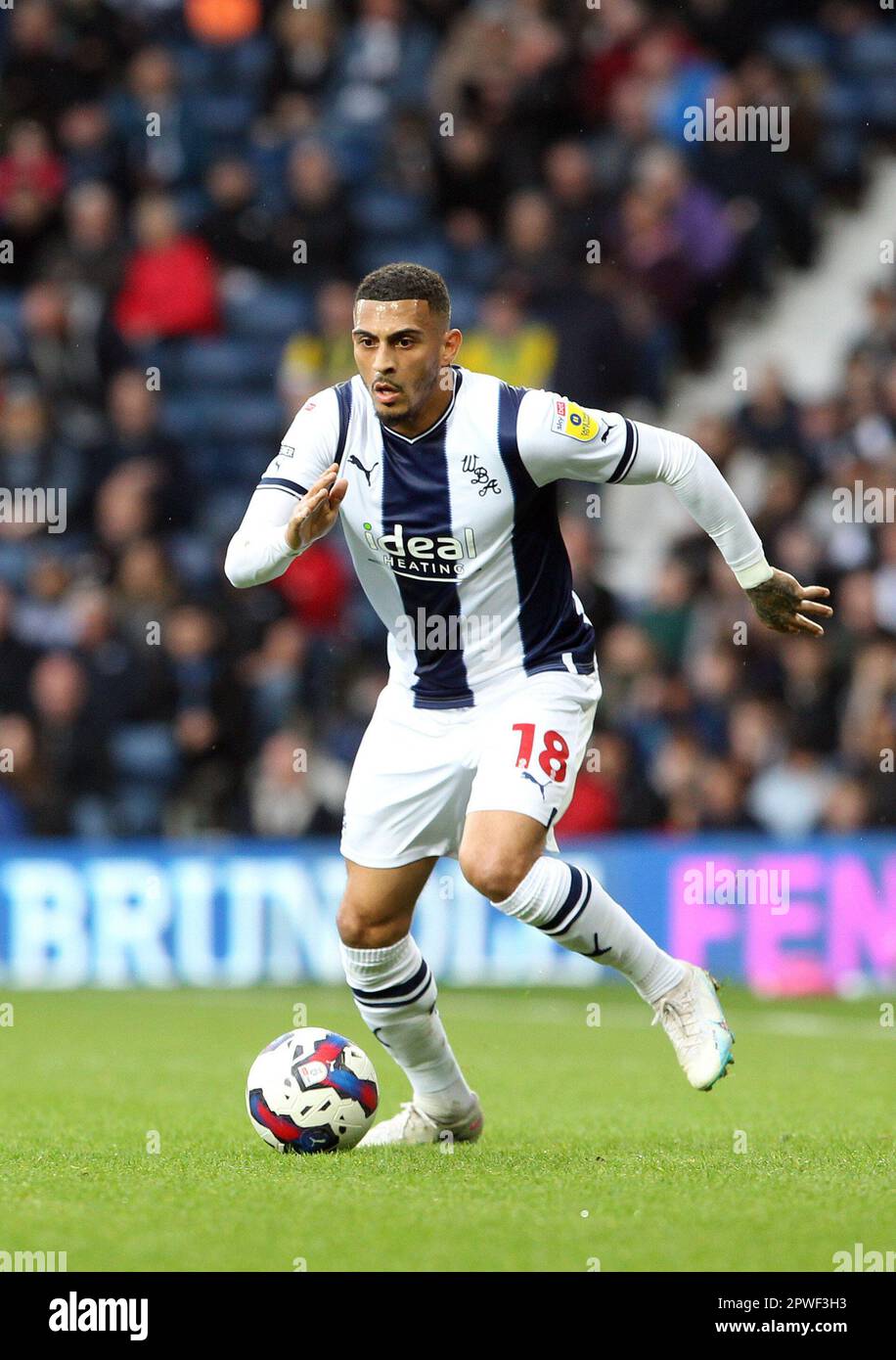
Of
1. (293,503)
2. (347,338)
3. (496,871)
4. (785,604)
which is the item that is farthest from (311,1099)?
(347,338)

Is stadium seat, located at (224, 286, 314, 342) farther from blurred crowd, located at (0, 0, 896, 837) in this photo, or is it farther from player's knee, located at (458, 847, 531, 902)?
player's knee, located at (458, 847, 531, 902)

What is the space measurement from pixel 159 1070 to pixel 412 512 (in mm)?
3671

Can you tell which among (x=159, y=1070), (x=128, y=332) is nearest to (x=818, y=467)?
(x=128, y=332)

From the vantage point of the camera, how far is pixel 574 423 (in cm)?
657

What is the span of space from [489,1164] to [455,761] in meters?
1.19

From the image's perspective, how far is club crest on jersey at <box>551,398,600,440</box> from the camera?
21.5 feet

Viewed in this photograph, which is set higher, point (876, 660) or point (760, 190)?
point (760, 190)

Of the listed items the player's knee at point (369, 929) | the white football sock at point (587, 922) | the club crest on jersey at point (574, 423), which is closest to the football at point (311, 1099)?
the player's knee at point (369, 929)

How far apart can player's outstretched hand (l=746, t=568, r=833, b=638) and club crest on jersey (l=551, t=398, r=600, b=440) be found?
27.8 inches

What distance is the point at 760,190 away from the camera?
53.7 feet

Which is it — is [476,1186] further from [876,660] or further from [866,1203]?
[876,660]

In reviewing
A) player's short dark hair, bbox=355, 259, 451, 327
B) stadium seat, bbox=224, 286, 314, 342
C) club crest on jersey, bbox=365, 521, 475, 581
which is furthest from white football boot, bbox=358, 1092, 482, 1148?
stadium seat, bbox=224, 286, 314, 342

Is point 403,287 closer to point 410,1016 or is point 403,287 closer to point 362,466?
point 362,466

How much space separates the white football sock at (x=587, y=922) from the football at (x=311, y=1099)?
0.79 m
